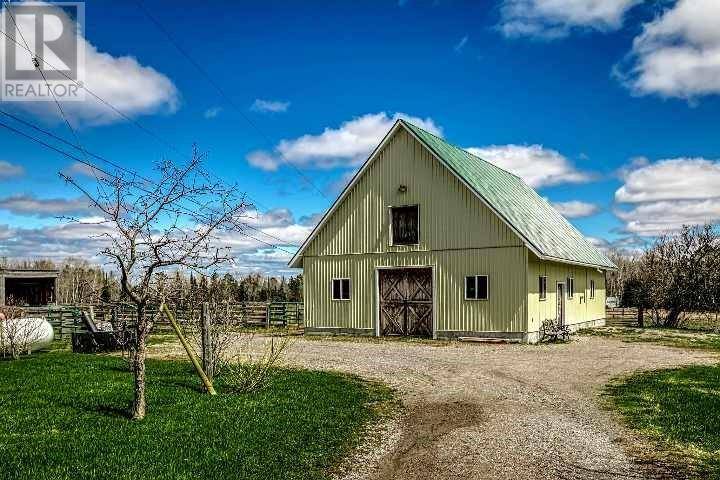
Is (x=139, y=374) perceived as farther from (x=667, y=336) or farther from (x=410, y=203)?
(x=667, y=336)

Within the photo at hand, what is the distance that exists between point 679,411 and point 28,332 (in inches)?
685

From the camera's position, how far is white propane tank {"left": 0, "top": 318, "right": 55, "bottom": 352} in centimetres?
1775

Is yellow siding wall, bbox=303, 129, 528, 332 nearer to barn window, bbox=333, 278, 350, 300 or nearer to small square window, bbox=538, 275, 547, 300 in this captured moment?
barn window, bbox=333, 278, 350, 300

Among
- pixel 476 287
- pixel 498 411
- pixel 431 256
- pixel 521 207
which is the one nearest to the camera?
pixel 498 411

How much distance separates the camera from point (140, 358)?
30.5ft

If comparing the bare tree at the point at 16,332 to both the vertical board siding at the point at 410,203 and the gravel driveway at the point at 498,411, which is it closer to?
the gravel driveway at the point at 498,411

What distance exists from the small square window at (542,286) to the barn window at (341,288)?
7693 mm

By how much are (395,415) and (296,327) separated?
22571 mm

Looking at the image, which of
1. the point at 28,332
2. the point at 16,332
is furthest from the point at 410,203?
the point at 16,332

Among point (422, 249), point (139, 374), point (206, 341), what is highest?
point (422, 249)

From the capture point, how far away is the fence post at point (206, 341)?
12297mm

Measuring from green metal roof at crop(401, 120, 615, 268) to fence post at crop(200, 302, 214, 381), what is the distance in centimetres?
1264

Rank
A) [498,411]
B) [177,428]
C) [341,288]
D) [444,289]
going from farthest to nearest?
[341,288] → [444,289] → [498,411] → [177,428]

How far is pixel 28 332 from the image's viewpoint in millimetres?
Result: 18406
